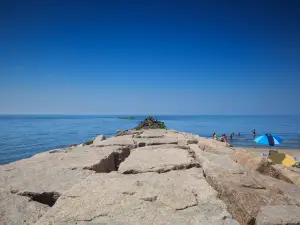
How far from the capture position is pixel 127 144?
12.3 feet

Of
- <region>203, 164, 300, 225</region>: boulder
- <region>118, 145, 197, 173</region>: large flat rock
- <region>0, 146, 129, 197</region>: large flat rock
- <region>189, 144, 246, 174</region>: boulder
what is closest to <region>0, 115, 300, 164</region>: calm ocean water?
<region>0, 146, 129, 197</region>: large flat rock

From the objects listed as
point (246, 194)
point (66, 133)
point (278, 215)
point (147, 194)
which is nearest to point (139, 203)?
point (147, 194)

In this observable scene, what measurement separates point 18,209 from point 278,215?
1.73 m

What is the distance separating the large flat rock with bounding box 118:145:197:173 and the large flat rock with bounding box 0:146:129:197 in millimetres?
351

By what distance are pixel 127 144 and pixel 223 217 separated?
257cm

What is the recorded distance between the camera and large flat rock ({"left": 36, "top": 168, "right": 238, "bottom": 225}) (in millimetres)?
1287

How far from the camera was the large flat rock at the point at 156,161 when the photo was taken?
227 cm

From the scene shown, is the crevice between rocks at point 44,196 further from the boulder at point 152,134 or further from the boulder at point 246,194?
the boulder at point 152,134

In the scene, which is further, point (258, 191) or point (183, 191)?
point (183, 191)

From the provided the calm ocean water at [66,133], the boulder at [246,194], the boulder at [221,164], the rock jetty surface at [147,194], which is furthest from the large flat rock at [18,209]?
the calm ocean water at [66,133]

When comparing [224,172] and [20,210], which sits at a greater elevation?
[224,172]

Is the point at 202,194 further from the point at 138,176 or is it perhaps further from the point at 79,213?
the point at 79,213

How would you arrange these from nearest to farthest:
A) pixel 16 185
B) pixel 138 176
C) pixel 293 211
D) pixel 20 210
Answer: pixel 293 211 < pixel 20 210 < pixel 16 185 < pixel 138 176

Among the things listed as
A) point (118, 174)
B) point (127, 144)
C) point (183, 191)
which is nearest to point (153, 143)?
point (127, 144)
